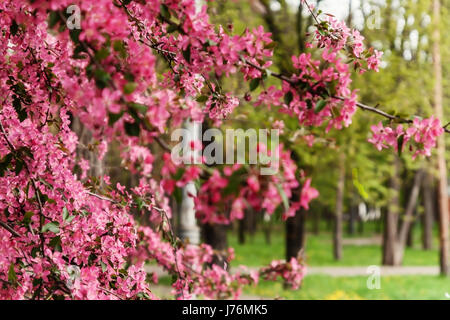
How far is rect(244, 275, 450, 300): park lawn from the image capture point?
30.3ft

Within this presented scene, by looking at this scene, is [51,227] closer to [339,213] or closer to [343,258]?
[339,213]

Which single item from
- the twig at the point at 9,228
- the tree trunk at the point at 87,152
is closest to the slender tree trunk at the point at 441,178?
the tree trunk at the point at 87,152

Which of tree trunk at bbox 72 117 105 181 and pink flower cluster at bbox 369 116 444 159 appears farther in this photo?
tree trunk at bbox 72 117 105 181

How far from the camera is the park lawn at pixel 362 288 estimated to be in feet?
30.3

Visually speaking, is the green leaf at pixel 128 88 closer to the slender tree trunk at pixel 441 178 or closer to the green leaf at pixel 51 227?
the green leaf at pixel 51 227

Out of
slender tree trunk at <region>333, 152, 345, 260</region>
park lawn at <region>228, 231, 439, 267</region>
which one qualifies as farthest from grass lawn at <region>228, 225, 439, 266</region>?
slender tree trunk at <region>333, 152, 345, 260</region>

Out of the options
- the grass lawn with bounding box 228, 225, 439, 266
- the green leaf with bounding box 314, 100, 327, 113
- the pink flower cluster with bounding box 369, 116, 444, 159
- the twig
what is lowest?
the grass lawn with bounding box 228, 225, 439, 266

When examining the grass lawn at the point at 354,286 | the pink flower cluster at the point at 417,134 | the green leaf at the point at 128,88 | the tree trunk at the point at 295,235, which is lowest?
the grass lawn at the point at 354,286

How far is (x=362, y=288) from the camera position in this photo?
10.4m

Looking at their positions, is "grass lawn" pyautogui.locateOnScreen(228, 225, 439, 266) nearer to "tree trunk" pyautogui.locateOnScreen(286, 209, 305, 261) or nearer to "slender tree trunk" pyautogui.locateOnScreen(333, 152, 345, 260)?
"slender tree trunk" pyautogui.locateOnScreen(333, 152, 345, 260)

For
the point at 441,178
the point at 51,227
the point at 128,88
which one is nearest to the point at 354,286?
the point at 441,178

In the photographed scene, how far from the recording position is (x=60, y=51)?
3.25 metres
